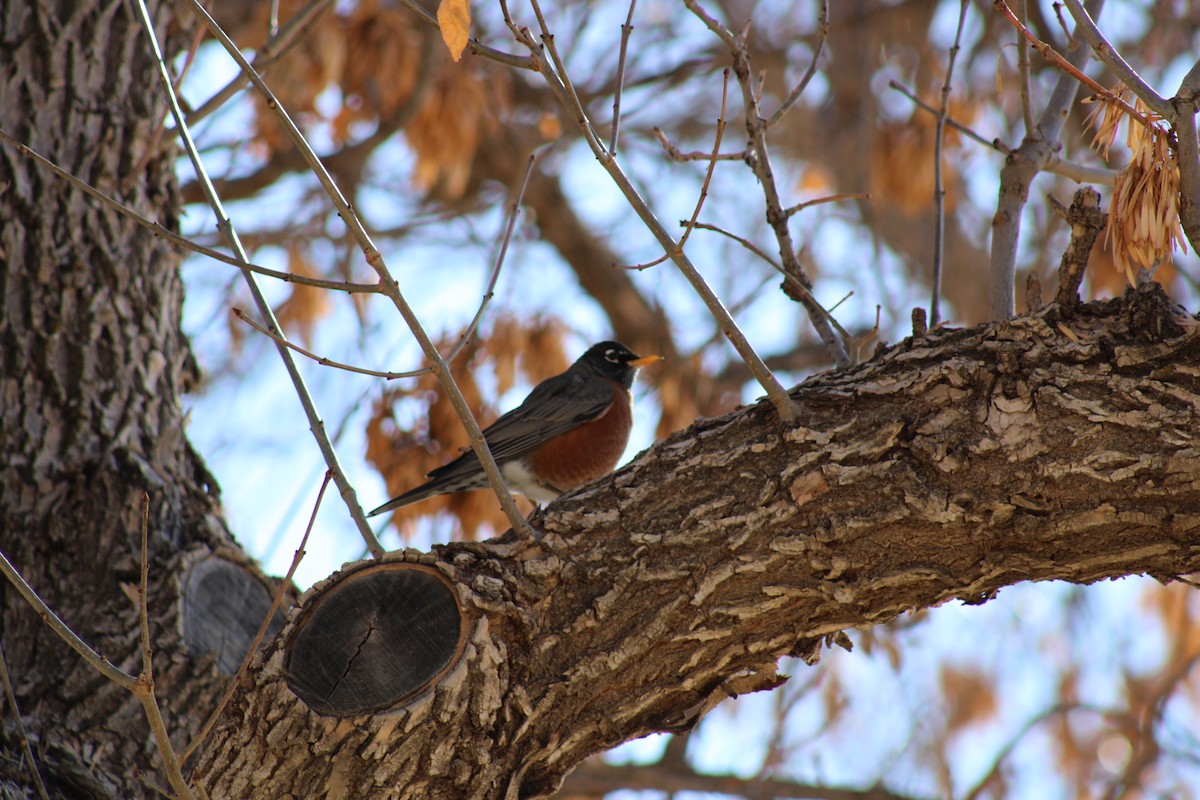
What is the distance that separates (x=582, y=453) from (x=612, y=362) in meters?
1.09

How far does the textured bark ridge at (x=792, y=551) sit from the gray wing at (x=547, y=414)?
2472mm

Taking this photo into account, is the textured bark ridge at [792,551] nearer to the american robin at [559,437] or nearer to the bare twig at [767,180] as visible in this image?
the bare twig at [767,180]

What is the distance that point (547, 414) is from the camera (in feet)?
17.2

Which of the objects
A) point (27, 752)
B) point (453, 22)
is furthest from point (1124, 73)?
point (27, 752)

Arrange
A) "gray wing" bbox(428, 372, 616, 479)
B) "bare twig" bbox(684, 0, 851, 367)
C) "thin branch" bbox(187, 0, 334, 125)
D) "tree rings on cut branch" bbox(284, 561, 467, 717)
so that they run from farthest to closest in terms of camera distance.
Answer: "gray wing" bbox(428, 372, 616, 479)
"thin branch" bbox(187, 0, 334, 125)
"bare twig" bbox(684, 0, 851, 367)
"tree rings on cut branch" bbox(284, 561, 467, 717)

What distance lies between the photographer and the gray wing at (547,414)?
509 centimetres

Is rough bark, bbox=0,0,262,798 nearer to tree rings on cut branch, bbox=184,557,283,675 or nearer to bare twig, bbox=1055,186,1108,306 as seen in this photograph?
tree rings on cut branch, bbox=184,557,283,675

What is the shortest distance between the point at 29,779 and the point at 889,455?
90.3 inches

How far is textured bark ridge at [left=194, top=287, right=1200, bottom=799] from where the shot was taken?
2307 millimetres

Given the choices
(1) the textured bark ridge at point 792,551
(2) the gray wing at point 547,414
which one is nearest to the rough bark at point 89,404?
(1) the textured bark ridge at point 792,551

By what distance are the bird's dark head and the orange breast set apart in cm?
58

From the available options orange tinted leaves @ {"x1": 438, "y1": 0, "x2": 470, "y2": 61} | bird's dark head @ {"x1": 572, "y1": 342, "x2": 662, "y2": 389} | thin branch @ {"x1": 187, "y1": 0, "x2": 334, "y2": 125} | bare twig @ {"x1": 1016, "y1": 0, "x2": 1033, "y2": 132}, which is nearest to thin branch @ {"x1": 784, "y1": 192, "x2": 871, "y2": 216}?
bare twig @ {"x1": 1016, "y1": 0, "x2": 1033, "y2": 132}

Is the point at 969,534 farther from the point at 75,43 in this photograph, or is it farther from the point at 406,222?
the point at 406,222

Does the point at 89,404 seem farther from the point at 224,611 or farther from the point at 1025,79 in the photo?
the point at 1025,79
